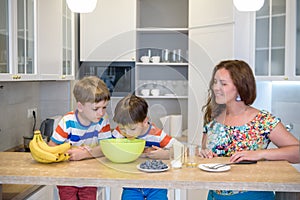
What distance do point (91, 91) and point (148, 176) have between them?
42 centimetres

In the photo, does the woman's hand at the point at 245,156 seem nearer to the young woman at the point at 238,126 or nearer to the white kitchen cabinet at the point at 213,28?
the young woman at the point at 238,126

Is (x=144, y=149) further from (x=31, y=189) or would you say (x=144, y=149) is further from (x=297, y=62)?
(x=297, y=62)

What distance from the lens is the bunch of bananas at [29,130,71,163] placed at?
4.80 feet

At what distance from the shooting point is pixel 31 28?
2479 millimetres

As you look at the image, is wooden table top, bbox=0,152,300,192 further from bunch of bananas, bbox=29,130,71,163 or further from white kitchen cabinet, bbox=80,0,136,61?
white kitchen cabinet, bbox=80,0,136,61

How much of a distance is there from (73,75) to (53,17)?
753mm

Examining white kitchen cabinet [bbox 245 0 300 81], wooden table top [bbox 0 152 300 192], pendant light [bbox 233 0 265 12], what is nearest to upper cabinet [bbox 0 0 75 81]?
wooden table top [bbox 0 152 300 192]

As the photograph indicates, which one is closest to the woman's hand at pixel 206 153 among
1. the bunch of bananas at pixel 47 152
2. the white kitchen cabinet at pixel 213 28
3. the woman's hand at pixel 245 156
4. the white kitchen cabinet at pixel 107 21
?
the woman's hand at pixel 245 156

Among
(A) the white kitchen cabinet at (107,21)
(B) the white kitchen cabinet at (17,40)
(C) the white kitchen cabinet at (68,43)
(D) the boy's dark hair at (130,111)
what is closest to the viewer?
(D) the boy's dark hair at (130,111)

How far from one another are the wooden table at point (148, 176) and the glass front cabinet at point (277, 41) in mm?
1506

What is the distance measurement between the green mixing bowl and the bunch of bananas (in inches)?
6.1

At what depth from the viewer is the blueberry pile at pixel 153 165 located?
1.40 metres

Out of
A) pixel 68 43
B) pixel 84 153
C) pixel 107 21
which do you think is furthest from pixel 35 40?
pixel 84 153

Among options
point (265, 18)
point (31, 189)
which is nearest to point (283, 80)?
point (265, 18)
